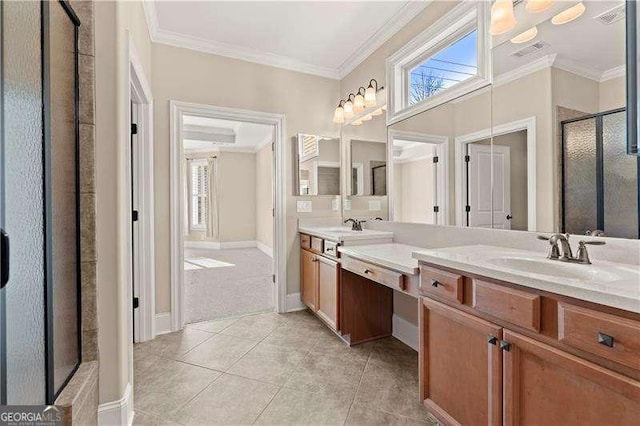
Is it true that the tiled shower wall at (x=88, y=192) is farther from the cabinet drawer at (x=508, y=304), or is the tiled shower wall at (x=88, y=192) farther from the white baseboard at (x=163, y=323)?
the cabinet drawer at (x=508, y=304)

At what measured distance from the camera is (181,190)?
283 cm

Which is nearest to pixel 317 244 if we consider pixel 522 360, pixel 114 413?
pixel 114 413

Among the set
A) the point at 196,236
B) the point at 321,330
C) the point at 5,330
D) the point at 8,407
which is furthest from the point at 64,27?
the point at 196,236

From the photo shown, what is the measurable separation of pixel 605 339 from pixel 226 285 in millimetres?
4032

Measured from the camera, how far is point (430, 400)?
151 cm

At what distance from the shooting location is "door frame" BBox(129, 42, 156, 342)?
8.29ft

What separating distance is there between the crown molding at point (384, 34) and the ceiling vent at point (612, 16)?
48.9 inches

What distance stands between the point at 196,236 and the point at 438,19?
7348 mm

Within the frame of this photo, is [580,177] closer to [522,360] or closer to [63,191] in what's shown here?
[522,360]

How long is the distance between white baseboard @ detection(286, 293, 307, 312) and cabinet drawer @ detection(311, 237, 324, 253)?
2.18 ft

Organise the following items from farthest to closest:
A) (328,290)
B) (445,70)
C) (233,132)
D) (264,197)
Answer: (264,197) → (233,132) → (328,290) → (445,70)

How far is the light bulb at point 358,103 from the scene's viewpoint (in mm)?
3021

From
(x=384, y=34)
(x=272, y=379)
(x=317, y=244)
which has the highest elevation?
(x=384, y=34)

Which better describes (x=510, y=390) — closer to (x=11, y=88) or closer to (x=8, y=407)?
(x=8, y=407)
